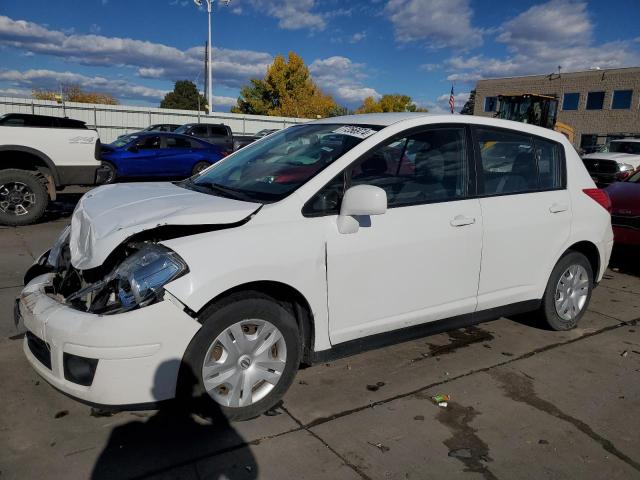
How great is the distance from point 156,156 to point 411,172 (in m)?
11.6

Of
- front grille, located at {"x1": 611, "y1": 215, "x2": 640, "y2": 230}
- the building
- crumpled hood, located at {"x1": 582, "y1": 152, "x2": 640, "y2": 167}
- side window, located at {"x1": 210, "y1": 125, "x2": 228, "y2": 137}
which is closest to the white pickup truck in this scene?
front grille, located at {"x1": 611, "y1": 215, "x2": 640, "y2": 230}

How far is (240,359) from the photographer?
2.77 metres

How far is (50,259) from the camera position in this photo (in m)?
3.44

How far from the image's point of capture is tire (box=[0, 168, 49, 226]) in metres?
8.07

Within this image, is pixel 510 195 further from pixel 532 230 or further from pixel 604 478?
pixel 604 478

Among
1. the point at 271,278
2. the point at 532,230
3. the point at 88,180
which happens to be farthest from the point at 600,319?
the point at 88,180

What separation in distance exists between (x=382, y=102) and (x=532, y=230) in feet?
273

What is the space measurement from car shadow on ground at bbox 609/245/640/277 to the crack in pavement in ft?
13.7

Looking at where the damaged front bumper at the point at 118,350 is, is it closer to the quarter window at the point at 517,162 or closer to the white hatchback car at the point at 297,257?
the white hatchback car at the point at 297,257

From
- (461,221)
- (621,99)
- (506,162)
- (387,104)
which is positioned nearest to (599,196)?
(506,162)

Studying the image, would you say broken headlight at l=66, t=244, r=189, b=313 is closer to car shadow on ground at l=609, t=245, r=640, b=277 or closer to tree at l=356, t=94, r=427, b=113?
car shadow on ground at l=609, t=245, r=640, b=277

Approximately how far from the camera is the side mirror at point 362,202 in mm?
2881

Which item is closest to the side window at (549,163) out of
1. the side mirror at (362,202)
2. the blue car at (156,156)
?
the side mirror at (362,202)

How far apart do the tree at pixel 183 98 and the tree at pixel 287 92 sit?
101 feet
